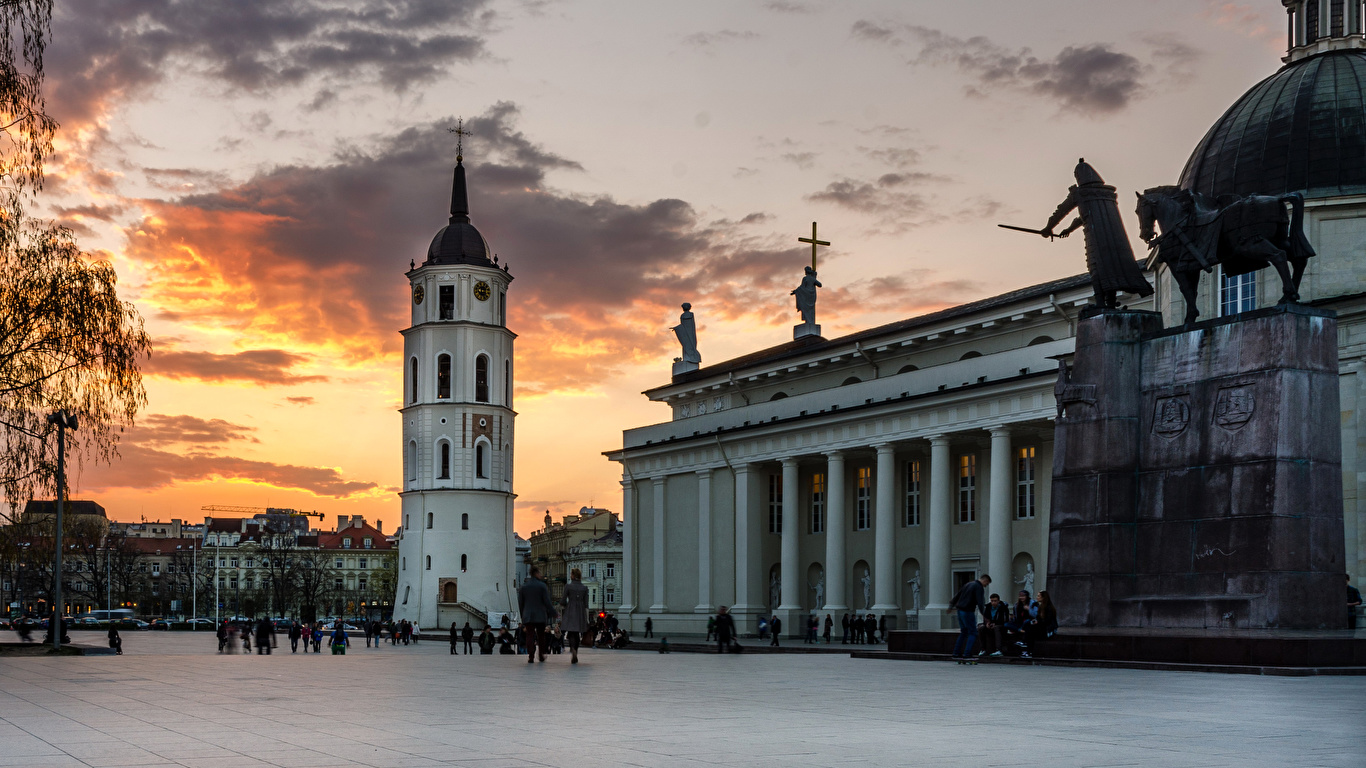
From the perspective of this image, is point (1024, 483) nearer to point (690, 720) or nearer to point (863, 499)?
point (863, 499)

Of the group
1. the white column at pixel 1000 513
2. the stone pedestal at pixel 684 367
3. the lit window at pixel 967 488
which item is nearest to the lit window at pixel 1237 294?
the white column at pixel 1000 513

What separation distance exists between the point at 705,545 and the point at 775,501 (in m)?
3.71

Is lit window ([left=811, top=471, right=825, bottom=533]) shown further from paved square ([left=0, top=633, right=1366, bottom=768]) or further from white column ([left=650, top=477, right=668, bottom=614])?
paved square ([left=0, top=633, right=1366, bottom=768])

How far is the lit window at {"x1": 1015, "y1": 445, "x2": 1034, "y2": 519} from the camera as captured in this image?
161 feet

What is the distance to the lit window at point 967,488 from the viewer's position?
52500 mm

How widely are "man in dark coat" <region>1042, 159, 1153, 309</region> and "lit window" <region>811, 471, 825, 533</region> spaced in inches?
1478

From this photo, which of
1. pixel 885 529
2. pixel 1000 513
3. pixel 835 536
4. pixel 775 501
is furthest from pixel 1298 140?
pixel 775 501

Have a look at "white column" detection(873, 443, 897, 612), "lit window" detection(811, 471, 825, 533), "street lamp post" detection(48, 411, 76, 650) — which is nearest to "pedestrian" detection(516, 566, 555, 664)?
"street lamp post" detection(48, 411, 76, 650)

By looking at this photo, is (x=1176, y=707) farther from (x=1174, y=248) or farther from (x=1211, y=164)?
(x=1211, y=164)

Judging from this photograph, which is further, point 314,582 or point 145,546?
point 145,546

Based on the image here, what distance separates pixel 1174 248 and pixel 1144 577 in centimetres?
497

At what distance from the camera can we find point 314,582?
158375 mm

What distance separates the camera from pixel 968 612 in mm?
22219

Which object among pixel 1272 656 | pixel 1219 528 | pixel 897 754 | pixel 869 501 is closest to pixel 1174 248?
pixel 1219 528
